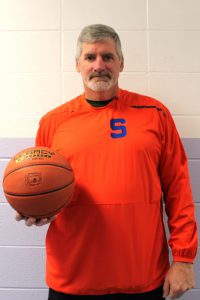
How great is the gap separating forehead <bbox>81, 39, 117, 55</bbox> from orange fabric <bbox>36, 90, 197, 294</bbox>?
21cm

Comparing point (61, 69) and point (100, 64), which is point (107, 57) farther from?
point (61, 69)

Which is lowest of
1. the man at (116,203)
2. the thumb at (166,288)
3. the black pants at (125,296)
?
the black pants at (125,296)

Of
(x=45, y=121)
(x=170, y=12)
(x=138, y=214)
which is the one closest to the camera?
(x=138, y=214)

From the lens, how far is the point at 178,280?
1.01m

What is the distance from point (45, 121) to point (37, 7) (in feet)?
1.97

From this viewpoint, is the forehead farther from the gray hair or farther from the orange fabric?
the orange fabric

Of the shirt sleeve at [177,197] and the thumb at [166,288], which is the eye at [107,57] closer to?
the shirt sleeve at [177,197]

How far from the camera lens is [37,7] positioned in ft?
4.67

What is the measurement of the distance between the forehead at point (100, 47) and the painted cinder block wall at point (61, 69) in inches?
11.2

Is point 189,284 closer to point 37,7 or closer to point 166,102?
point 166,102

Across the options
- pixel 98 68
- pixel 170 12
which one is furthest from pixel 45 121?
pixel 170 12

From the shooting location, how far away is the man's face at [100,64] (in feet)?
3.67

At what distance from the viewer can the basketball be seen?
3.04 ft

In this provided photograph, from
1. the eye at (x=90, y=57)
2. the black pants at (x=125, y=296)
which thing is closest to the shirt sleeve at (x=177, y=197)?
the black pants at (x=125, y=296)
